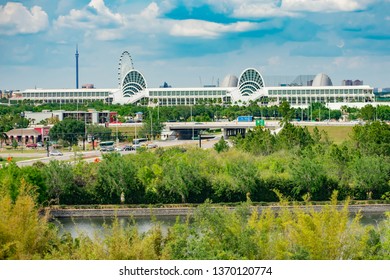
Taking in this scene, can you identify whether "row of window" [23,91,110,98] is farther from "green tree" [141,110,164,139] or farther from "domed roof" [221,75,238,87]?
"green tree" [141,110,164,139]

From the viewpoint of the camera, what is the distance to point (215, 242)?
3.66 meters

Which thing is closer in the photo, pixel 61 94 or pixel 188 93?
pixel 188 93

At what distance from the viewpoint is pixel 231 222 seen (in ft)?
12.5

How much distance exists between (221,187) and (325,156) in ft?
5.87

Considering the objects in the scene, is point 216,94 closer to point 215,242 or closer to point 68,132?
point 68,132

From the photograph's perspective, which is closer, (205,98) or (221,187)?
(221,187)

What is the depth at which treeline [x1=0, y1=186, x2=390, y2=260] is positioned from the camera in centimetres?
308

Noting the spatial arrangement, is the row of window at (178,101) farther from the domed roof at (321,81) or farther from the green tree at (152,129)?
the green tree at (152,129)

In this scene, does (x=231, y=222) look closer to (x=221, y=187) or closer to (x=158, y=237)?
(x=158, y=237)

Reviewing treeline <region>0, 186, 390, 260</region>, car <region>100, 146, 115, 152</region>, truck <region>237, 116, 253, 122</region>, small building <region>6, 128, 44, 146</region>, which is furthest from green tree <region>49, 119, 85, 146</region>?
treeline <region>0, 186, 390, 260</region>

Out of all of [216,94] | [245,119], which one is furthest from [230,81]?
[245,119]

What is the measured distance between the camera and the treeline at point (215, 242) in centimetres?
308

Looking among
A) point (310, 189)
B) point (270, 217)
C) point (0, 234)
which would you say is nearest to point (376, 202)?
point (310, 189)
